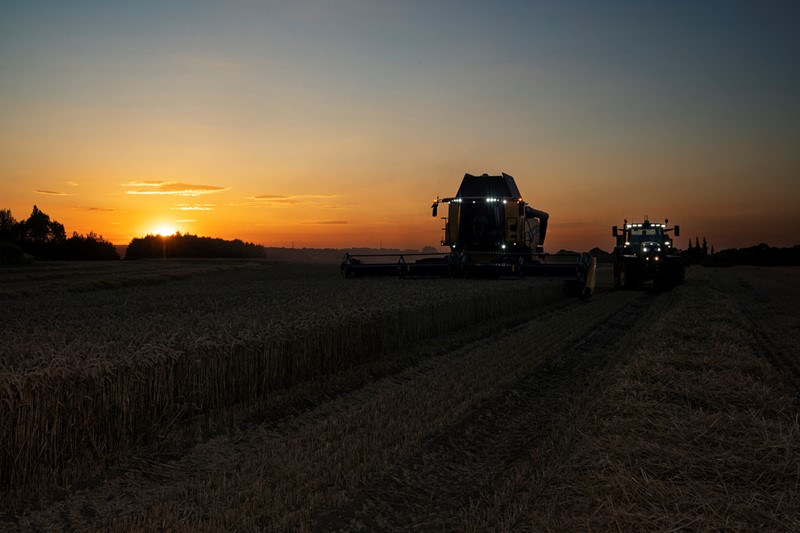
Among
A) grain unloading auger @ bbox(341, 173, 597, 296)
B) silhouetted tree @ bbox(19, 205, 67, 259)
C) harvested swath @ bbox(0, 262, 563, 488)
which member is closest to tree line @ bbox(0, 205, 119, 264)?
silhouetted tree @ bbox(19, 205, 67, 259)

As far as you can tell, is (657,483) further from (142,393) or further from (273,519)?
(142,393)

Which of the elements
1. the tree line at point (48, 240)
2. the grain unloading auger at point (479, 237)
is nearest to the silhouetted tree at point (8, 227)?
the tree line at point (48, 240)

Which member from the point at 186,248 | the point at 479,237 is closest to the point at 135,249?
the point at 186,248

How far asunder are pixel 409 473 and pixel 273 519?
57.9 inches

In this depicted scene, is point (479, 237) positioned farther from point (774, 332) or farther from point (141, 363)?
point (141, 363)

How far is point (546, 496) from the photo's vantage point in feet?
15.8

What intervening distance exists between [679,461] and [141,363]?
5.22 metres

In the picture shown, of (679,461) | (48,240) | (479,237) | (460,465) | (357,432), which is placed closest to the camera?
(679,461)

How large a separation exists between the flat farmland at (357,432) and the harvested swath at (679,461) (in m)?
0.02

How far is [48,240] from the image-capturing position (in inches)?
1839

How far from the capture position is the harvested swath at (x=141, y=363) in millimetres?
5426

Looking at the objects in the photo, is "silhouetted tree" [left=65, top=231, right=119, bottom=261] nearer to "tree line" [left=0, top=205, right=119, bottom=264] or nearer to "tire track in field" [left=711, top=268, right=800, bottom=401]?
"tree line" [left=0, top=205, right=119, bottom=264]

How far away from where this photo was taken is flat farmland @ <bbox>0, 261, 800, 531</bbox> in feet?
15.3

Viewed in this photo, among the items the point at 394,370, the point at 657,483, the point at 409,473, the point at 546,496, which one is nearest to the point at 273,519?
the point at 409,473
